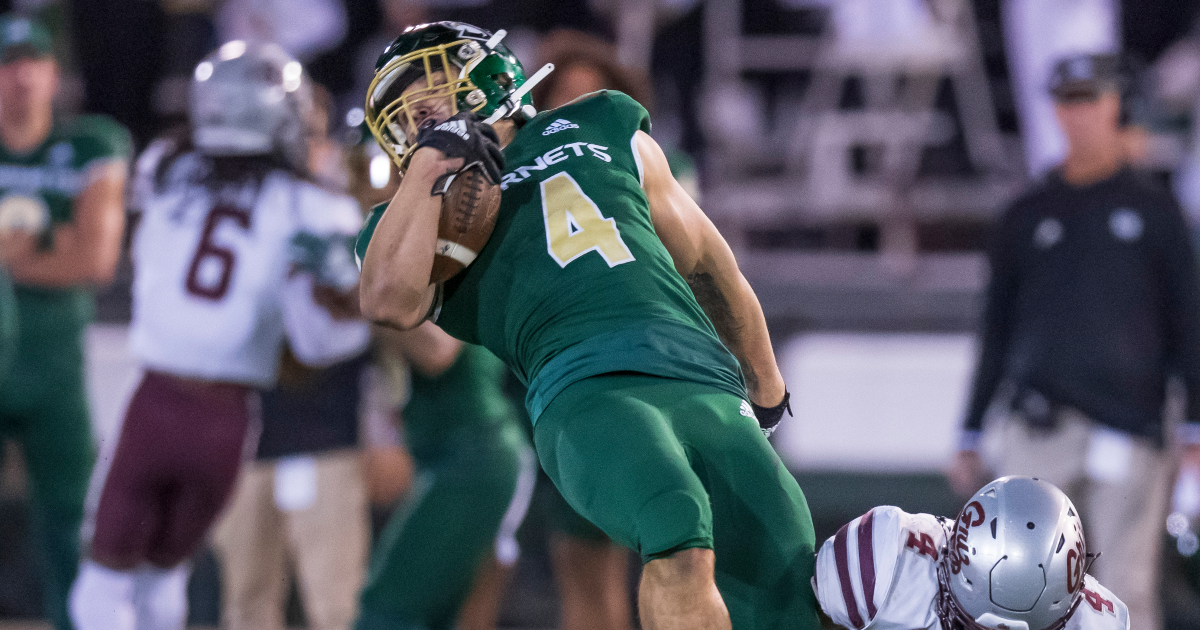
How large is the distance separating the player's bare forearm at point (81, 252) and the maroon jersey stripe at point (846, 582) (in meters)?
3.67

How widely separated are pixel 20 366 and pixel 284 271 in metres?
1.57

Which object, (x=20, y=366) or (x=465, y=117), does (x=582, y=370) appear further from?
(x=20, y=366)

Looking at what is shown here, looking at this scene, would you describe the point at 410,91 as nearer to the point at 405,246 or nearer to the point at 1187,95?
the point at 405,246

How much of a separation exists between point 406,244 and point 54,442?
3.15m

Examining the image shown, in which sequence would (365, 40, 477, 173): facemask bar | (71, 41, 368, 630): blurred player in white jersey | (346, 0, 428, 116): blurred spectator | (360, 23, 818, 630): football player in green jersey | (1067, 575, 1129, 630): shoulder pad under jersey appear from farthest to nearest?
(346, 0, 428, 116): blurred spectator < (71, 41, 368, 630): blurred player in white jersey < (365, 40, 477, 173): facemask bar < (1067, 575, 1129, 630): shoulder pad under jersey < (360, 23, 818, 630): football player in green jersey

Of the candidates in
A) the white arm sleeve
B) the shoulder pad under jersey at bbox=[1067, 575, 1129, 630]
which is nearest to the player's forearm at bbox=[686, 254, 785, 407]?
the shoulder pad under jersey at bbox=[1067, 575, 1129, 630]

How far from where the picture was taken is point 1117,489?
175 inches

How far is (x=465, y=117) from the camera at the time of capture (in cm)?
262

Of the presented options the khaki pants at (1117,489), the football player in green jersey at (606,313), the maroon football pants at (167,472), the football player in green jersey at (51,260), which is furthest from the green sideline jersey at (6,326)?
the khaki pants at (1117,489)

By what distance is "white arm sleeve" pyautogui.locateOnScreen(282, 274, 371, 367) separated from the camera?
4191 mm

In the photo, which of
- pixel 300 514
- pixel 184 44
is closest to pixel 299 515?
pixel 300 514

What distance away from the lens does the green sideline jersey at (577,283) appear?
2.53 m

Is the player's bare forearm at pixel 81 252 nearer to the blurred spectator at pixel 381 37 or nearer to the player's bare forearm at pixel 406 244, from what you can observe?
the blurred spectator at pixel 381 37

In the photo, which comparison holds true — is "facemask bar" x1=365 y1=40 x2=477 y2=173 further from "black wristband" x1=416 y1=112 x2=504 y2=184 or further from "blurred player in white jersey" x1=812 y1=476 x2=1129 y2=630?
"blurred player in white jersey" x1=812 y1=476 x2=1129 y2=630
